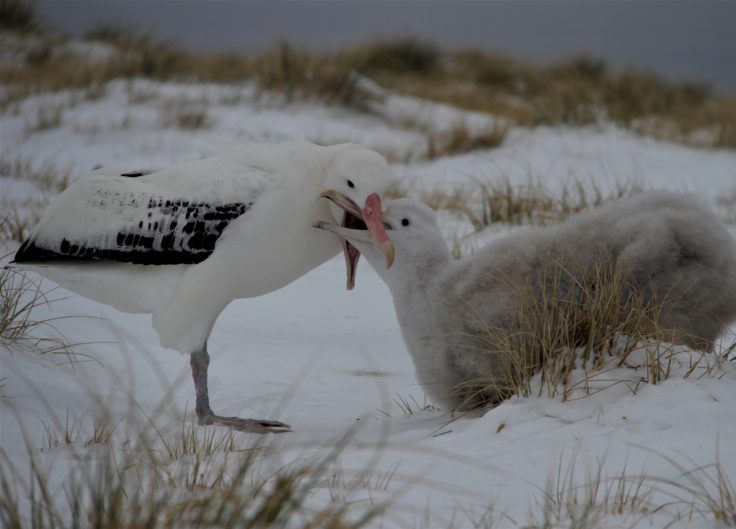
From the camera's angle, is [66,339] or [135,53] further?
[135,53]

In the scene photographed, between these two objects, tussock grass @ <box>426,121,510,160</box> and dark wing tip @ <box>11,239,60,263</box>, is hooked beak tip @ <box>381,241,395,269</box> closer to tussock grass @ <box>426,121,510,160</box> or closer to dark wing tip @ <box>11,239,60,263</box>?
dark wing tip @ <box>11,239,60,263</box>

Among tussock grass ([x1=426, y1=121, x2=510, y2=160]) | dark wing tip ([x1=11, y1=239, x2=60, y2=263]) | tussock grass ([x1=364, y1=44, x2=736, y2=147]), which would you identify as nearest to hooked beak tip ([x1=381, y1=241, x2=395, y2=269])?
dark wing tip ([x1=11, y1=239, x2=60, y2=263])

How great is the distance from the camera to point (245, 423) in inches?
154

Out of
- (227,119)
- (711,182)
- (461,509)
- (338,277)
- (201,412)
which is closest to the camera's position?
(461,509)

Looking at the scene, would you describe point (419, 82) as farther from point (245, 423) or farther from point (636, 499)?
point (636, 499)

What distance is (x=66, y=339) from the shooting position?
4.18 m

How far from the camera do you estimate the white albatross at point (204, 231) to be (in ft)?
12.4

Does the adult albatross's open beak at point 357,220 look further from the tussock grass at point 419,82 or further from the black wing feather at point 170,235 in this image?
the tussock grass at point 419,82

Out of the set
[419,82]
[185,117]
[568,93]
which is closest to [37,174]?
[185,117]

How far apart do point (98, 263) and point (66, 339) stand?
40 centimetres

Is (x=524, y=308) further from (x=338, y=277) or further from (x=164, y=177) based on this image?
(x=338, y=277)

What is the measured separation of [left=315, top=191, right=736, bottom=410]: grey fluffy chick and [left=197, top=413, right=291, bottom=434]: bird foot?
0.62 m

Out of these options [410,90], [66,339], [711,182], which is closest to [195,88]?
[410,90]

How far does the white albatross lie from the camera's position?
12.4 ft
